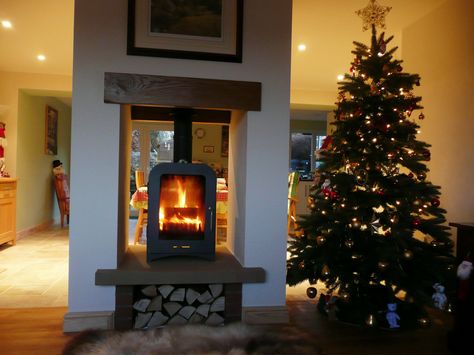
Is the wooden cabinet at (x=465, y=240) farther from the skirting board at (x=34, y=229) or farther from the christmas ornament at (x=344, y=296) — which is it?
the skirting board at (x=34, y=229)

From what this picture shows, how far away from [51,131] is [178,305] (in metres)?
5.61

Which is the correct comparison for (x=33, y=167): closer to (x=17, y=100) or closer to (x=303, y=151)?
(x=17, y=100)

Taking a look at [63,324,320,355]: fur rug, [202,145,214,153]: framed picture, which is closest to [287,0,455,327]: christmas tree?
[63,324,320,355]: fur rug

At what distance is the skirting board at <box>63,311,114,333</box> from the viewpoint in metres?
2.20

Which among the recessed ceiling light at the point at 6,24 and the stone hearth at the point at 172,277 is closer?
the stone hearth at the point at 172,277

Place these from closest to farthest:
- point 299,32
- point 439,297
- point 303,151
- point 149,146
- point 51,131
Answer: point 439,297 < point 299,32 < point 51,131 < point 149,146 < point 303,151

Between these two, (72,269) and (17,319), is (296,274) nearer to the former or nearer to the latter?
(72,269)

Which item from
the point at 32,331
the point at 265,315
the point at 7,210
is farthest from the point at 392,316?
the point at 7,210

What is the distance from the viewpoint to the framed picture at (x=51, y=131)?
659 centimetres

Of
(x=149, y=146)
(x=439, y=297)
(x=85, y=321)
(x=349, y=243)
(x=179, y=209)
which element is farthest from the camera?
(x=149, y=146)

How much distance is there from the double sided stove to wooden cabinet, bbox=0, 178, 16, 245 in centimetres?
299

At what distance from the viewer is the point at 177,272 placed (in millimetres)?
2244

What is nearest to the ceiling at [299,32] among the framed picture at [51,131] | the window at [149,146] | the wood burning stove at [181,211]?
the framed picture at [51,131]

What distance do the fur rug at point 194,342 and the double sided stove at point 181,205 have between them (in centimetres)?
50
